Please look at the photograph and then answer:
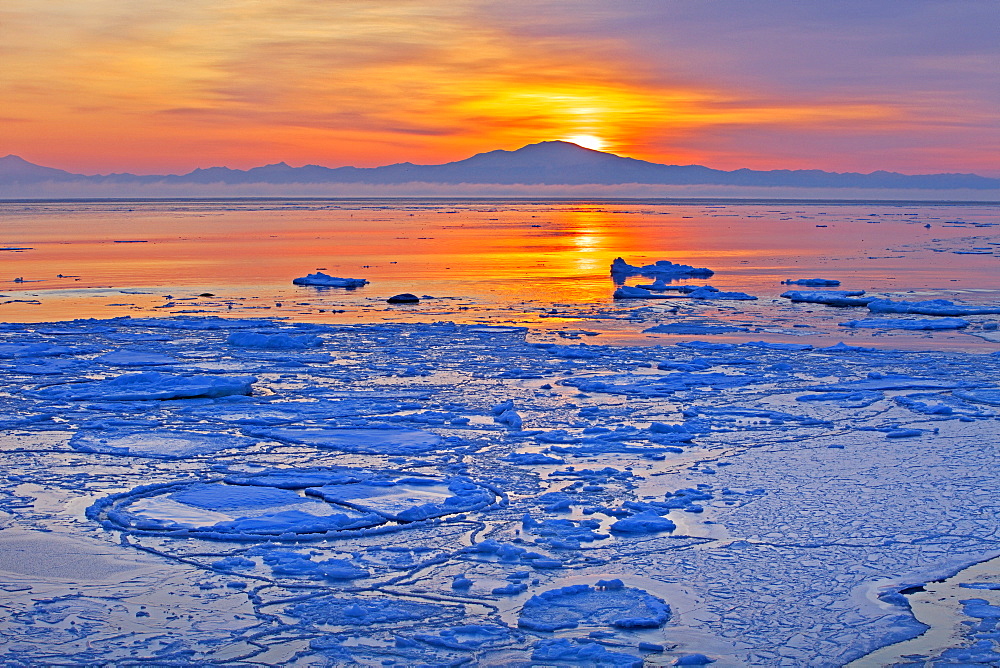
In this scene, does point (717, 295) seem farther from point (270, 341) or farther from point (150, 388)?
point (150, 388)

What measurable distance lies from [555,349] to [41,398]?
216 inches

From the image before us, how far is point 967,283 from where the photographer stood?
2008 centimetres

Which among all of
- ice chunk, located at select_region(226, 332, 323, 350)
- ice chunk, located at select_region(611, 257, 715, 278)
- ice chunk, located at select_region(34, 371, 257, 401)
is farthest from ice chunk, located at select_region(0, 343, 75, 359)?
ice chunk, located at select_region(611, 257, 715, 278)

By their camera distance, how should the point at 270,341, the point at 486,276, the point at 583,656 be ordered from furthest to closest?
the point at 486,276 < the point at 270,341 < the point at 583,656

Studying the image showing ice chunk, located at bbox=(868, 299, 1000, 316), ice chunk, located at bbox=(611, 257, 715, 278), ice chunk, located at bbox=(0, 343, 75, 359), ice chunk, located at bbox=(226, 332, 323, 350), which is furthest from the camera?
ice chunk, located at bbox=(611, 257, 715, 278)

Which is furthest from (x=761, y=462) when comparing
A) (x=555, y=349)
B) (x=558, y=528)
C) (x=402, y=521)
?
(x=555, y=349)

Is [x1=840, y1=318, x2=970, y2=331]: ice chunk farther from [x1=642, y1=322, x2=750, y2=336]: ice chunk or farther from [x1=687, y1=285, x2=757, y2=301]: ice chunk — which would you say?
[x1=687, y1=285, x2=757, y2=301]: ice chunk

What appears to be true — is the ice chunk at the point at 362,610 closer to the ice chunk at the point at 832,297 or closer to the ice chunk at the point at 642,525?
the ice chunk at the point at 642,525

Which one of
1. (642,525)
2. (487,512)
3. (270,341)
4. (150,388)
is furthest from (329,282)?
(642,525)

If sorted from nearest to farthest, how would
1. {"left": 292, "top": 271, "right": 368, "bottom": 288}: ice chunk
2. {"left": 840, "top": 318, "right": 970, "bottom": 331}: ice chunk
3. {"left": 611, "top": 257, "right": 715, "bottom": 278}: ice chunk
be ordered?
1. {"left": 840, "top": 318, "right": 970, "bottom": 331}: ice chunk
2. {"left": 292, "top": 271, "right": 368, "bottom": 288}: ice chunk
3. {"left": 611, "top": 257, "right": 715, "bottom": 278}: ice chunk

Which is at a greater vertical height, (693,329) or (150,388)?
(693,329)

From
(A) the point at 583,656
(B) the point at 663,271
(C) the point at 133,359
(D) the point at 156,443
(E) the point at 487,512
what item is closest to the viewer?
(A) the point at 583,656

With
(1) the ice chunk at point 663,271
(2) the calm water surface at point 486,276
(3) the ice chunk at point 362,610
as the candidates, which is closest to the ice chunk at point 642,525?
(3) the ice chunk at point 362,610

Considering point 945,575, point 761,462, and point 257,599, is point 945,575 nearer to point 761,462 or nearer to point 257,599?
point 761,462
